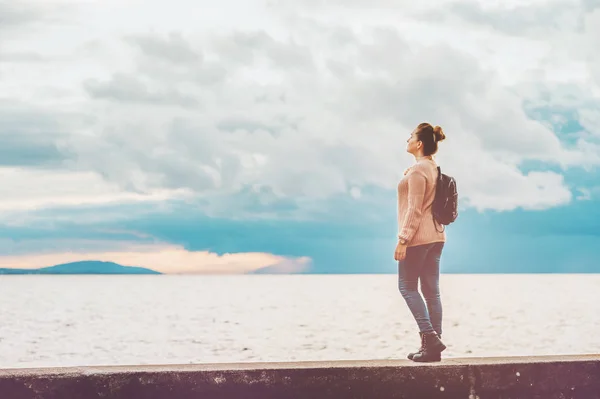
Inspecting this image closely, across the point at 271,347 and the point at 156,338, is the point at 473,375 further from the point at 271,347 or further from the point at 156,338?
the point at 156,338

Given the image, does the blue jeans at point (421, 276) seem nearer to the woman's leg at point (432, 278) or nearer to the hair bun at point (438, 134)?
the woman's leg at point (432, 278)

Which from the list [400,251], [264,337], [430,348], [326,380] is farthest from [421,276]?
[264,337]

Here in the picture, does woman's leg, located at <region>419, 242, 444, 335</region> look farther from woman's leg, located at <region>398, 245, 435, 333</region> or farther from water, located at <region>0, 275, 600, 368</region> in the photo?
water, located at <region>0, 275, 600, 368</region>

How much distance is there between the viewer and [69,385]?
6.80 metres

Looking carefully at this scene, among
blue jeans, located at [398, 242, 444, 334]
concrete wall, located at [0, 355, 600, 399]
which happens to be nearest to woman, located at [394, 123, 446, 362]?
blue jeans, located at [398, 242, 444, 334]

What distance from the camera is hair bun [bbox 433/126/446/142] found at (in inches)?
290

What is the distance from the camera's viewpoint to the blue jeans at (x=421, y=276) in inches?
286

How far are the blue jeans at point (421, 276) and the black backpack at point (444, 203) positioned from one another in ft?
0.73

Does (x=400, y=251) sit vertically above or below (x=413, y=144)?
below

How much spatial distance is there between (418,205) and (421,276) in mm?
645

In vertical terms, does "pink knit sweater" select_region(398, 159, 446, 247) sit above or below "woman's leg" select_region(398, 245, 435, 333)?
above

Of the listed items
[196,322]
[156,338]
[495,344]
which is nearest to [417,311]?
[495,344]

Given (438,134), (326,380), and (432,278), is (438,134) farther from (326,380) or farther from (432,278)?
(326,380)

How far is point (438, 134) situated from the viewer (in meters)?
7.38
